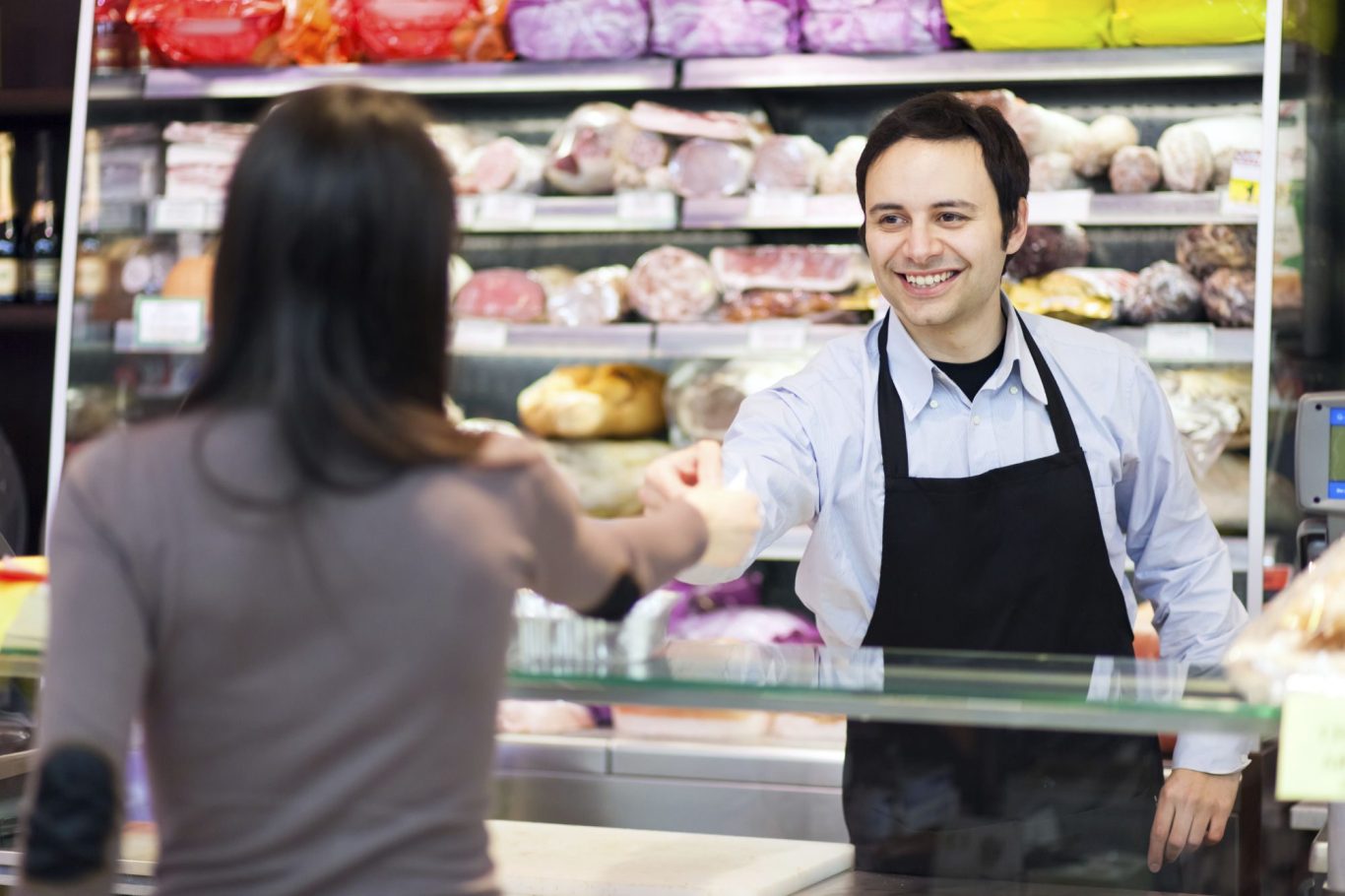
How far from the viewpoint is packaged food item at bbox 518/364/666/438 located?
3.80 metres

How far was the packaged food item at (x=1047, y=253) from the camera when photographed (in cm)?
362

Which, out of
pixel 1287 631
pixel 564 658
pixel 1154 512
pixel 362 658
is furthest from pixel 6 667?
pixel 1154 512

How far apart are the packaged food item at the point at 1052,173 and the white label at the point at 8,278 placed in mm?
2545

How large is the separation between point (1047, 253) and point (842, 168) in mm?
489

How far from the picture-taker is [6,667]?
151 cm

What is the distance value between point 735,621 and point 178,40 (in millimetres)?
1916

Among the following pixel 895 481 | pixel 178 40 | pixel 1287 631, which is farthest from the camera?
pixel 178 40

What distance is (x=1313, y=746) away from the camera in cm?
117

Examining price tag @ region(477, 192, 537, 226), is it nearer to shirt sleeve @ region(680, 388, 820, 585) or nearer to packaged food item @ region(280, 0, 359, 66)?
packaged food item @ region(280, 0, 359, 66)

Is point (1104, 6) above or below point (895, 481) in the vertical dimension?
above

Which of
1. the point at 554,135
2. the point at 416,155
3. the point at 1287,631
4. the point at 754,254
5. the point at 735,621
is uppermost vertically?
the point at 554,135

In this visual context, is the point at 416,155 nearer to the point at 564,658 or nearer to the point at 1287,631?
the point at 564,658

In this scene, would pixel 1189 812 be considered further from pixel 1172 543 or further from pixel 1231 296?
pixel 1231 296

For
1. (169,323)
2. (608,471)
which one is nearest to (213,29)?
(169,323)
